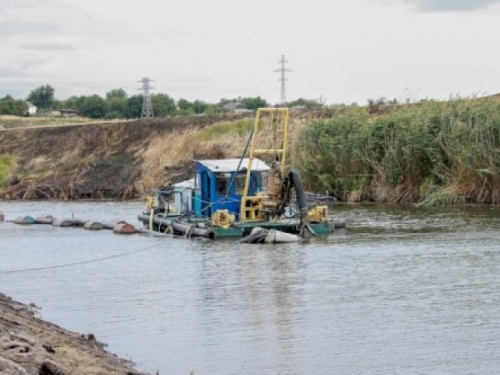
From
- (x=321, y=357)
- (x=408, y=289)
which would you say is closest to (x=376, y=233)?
(x=408, y=289)

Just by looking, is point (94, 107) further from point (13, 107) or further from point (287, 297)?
point (287, 297)

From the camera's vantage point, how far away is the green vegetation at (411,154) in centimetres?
4353

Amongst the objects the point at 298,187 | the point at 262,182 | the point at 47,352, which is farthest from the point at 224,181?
the point at 47,352

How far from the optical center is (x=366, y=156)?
47844mm

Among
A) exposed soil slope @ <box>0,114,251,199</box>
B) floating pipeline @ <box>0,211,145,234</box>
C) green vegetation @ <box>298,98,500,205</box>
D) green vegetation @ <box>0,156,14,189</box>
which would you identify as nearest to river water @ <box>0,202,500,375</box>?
floating pipeline @ <box>0,211,145,234</box>

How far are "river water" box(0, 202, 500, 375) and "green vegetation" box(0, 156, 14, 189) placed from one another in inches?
1154

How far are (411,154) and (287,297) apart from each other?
83.6 feet

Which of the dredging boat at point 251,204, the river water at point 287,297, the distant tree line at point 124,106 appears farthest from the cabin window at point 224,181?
the distant tree line at point 124,106

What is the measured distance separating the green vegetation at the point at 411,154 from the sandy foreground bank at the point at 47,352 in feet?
94.2

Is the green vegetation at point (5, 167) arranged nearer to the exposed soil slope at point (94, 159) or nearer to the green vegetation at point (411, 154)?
the exposed soil slope at point (94, 159)

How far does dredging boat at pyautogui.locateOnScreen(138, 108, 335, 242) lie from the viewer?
3247 cm

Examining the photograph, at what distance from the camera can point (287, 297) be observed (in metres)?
21.5

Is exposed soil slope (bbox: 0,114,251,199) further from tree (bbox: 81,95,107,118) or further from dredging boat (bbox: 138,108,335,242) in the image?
tree (bbox: 81,95,107,118)

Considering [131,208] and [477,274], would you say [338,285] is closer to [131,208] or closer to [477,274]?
[477,274]
